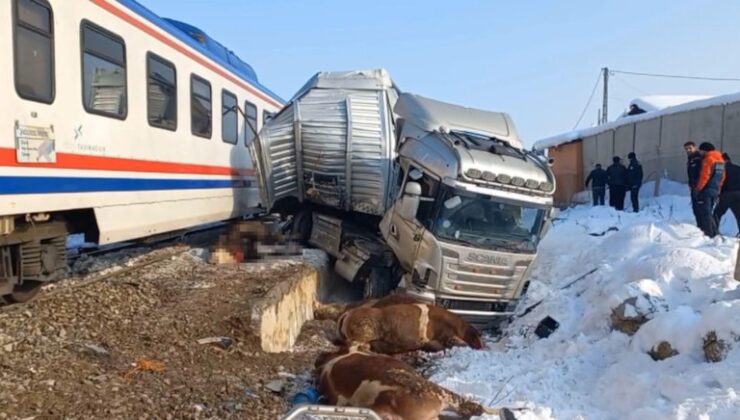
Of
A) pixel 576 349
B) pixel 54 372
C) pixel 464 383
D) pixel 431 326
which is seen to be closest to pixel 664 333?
pixel 576 349

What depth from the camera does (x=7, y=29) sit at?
539cm

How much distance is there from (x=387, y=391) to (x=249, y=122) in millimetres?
9163

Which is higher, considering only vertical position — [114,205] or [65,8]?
[65,8]

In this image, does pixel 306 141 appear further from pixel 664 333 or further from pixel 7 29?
pixel 664 333

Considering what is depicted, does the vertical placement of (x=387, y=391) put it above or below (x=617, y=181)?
below

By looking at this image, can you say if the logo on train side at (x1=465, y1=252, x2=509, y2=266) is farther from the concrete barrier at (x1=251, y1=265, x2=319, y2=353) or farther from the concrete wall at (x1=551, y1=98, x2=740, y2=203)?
the concrete wall at (x1=551, y1=98, x2=740, y2=203)

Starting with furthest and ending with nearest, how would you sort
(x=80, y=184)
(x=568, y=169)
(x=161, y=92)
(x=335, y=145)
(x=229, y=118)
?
1. (x=568, y=169)
2. (x=229, y=118)
3. (x=335, y=145)
4. (x=161, y=92)
5. (x=80, y=184)

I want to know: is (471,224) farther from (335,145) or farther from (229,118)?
(229,118)

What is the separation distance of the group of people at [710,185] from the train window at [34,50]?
948 centimetres

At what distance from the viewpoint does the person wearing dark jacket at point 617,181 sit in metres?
16.7

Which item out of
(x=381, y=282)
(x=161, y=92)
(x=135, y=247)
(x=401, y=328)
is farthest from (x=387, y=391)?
(x=135, y=247)

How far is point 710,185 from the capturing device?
399 inches

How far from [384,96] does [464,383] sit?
21.7 ft

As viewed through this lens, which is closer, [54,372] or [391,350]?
[54,372]
